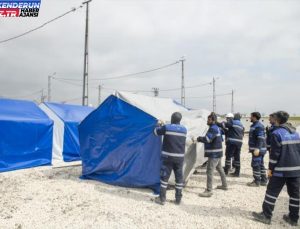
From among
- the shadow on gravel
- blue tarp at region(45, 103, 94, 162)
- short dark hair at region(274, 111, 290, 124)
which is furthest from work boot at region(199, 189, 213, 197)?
blue tarp at region(45, 103, 94, 162)

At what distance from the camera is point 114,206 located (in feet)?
22.4

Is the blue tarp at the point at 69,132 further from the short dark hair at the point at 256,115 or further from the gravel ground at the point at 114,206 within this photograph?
the short dark hair at the point at 256,115

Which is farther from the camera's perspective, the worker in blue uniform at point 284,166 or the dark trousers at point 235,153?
the dark trousers at point 235,153

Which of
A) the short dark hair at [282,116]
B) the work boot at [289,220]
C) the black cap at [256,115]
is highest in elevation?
the black cap at [256,115]

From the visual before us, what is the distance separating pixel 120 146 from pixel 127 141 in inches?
11.4

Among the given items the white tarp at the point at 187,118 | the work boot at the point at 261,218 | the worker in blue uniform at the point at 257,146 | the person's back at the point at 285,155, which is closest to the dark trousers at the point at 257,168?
the worker in blue uniform at the point at 257,146

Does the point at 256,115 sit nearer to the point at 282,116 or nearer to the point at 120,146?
the point at 282,116

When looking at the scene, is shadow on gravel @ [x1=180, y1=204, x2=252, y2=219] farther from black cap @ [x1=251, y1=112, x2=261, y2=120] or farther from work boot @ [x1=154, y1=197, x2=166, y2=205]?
black cap @ [x1=251, y1=112, x2=261, y2=120]

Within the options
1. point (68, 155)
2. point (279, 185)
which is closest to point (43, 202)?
point (279, 185)

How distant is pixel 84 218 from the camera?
20.1 ft

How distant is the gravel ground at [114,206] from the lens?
235 inches

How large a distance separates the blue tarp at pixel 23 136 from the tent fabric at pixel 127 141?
9.20ft

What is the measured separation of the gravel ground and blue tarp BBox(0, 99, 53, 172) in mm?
1806

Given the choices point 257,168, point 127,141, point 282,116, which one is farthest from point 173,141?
point 257,168
